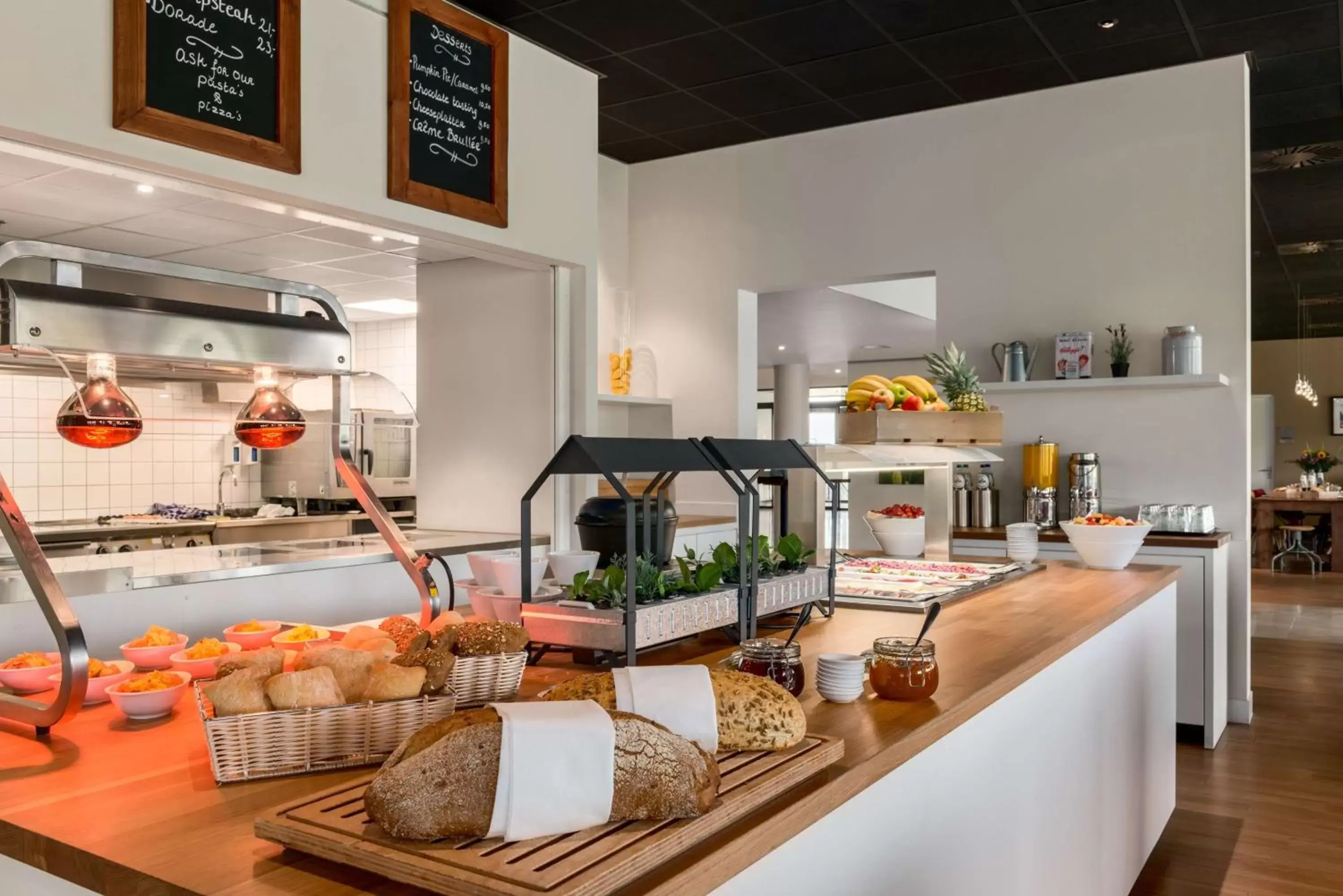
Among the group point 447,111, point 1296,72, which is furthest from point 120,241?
point 1296,72

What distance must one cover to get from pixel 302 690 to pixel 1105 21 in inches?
168

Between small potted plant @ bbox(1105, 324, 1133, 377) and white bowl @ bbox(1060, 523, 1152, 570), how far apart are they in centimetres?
142

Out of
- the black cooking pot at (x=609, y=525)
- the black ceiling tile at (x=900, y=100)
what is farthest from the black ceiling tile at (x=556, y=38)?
the black cooking pot at (x=609, y=525)

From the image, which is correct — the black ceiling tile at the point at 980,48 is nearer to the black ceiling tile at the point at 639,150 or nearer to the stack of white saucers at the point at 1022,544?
the black ceiling tile at the point at 639,150

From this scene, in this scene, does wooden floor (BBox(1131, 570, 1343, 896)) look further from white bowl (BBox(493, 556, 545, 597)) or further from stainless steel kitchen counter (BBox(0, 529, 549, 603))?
stainless steel kitchen counter (BBox(0, 529, 549, 603))

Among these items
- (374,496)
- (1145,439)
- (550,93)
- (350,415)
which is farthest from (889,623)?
(1145,439)

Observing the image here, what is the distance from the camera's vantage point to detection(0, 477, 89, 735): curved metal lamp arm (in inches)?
57.4

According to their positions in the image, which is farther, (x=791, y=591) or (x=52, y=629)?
(x=791, y=591)

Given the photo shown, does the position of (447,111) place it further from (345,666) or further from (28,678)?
(345,666)

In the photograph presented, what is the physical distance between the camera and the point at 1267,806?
3.81 metres

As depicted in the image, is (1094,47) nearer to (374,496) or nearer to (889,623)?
(889,623)

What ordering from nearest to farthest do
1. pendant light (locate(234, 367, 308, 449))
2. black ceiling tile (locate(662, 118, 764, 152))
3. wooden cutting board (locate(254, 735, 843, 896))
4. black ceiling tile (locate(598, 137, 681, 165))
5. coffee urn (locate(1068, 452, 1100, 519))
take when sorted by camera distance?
wooden cutting board (locate(254, 735, 843, 896))
pendant light (locate(234, 367, 308, 449))
coffee urn (locate(1068, 452, 1100, 519))
black ceiling tile (locate(662, 118, 764, 152))
black ceiling tile (locate(598, 137, 681, 165))

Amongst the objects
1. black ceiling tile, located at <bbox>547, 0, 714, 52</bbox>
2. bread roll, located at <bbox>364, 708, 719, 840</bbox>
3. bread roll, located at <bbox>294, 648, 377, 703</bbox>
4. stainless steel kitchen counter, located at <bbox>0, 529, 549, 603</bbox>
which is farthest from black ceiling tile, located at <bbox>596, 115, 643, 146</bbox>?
bread roll, located at <bbox>364, 708, 719, 840</bbox>

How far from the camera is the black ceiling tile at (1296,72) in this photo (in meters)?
4.64
